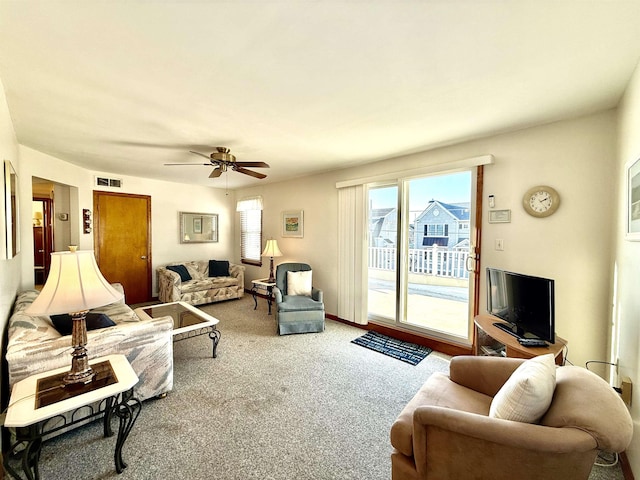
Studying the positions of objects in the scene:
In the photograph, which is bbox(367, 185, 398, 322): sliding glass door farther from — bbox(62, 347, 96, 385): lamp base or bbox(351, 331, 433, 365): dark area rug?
bbox(62, 347, 96, 385): lamp base

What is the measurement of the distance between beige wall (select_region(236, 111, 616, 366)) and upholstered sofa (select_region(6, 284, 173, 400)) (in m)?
3.16

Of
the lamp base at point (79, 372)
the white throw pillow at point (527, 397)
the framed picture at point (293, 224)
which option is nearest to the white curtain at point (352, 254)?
the framed picture at point (293, 224)

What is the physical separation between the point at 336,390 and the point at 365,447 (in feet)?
2.18

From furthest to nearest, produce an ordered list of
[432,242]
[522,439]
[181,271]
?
[181,271]
[432,242]
[522,439]

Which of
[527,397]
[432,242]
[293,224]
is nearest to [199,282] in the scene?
[293,224]

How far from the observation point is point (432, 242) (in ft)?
12.4

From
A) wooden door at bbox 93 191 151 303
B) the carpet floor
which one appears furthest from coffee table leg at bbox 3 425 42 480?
wooden door at bbox 93 191 151 303

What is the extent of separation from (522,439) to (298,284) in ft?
11.2

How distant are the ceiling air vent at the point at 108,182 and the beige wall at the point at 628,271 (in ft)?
20.8

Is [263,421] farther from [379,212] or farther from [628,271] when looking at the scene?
[379,212]

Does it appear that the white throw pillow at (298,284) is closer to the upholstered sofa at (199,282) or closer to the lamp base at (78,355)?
the upholstered sofa at (199,282)

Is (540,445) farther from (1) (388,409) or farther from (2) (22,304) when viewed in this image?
(2) (22,304)

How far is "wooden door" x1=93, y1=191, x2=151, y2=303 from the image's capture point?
4.70 meters

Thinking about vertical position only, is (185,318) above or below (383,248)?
below
